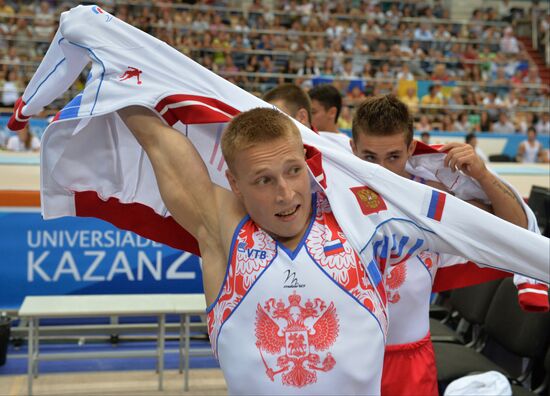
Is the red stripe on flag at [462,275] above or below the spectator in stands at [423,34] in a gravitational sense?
below

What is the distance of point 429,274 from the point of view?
266 cm

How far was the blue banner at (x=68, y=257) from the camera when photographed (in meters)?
5.79

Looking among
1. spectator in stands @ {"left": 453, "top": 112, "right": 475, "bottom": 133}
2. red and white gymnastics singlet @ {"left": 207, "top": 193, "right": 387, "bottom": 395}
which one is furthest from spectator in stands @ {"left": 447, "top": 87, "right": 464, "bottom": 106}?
red and white gymnastics singlet @ {"left": 207, "top": 193, "right": 387, "bottom": 395}

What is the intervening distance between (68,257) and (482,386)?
3.56 meters

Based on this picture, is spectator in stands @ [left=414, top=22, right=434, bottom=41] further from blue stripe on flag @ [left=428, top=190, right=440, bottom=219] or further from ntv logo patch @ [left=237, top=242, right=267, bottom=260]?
ntv logo patch @ [left=237, top=242, right=267, bottom=260]

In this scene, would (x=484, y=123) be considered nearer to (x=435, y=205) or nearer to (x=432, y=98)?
(x=432, y=98)

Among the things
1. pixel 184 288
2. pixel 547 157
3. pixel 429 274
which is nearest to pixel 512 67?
pixel 547 157

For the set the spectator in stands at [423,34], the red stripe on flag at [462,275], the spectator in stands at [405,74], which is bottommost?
the red stripe on flag at [462,275]

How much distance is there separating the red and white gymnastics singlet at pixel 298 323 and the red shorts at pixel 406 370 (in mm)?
850

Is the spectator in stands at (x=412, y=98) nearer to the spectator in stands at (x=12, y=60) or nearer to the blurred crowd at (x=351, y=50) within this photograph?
the blurred crowd at (x=351, y=50)

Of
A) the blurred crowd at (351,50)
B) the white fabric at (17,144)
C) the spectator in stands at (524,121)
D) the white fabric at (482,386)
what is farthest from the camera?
the spectator in stands at (524,121)

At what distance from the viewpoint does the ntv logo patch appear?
6.10 ft

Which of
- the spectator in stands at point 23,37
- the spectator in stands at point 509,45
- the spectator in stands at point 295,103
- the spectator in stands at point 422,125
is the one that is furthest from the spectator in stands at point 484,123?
the spectator in stands at point 295,103

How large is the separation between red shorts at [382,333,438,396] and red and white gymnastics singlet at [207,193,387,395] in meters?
0.85
